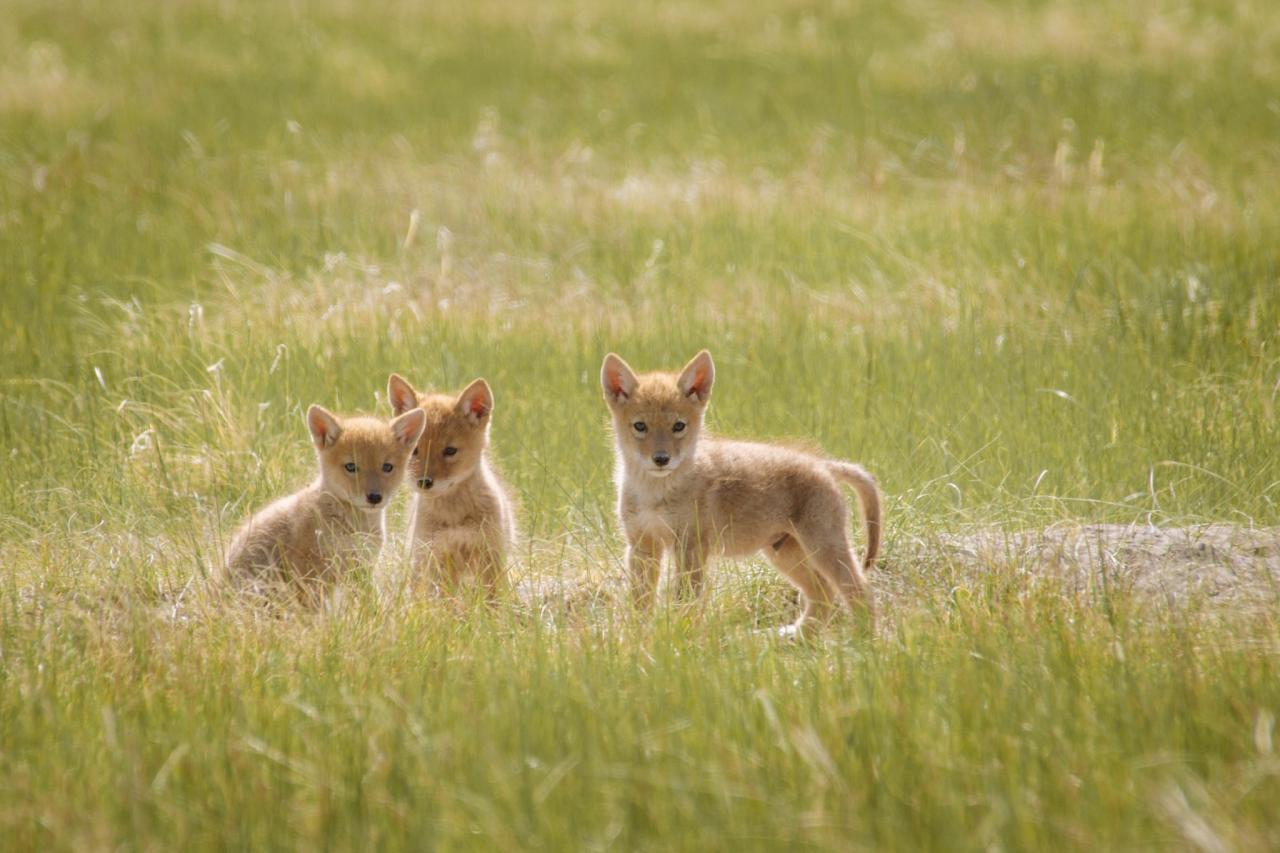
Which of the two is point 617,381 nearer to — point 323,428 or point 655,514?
point 655,514

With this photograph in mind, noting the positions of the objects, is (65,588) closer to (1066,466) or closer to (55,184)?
(1066,466)

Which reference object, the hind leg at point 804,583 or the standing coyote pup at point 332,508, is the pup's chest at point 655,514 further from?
the standing coyote pup at point 332,508

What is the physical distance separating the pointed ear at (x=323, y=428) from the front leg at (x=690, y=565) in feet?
5.18

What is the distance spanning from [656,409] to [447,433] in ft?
3.12

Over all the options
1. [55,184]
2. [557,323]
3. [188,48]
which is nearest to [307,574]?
[557,323]

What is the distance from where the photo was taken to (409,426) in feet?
20.5

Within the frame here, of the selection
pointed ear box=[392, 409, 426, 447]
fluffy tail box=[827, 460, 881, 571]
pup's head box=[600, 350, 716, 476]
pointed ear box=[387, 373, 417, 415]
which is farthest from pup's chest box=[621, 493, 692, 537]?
pointed ear box=[387, 373, 417, 415]

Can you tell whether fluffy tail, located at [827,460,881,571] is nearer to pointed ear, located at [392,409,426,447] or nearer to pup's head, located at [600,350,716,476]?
pup's head, located at [600,350,716,476]

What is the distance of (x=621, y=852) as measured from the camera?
3584mm

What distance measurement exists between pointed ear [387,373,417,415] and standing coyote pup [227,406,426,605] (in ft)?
0.50

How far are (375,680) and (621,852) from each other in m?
1.35

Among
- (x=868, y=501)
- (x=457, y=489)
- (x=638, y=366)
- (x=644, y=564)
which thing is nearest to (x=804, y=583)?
(x=868, y=501)

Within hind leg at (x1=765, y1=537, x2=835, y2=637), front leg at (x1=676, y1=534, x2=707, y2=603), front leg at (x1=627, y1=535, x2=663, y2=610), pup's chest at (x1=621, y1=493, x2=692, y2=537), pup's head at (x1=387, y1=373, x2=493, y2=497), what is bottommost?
hind leg at (x1=765, y1=537, x2=835, y2=637)

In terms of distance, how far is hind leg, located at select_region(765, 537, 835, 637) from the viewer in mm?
5953
